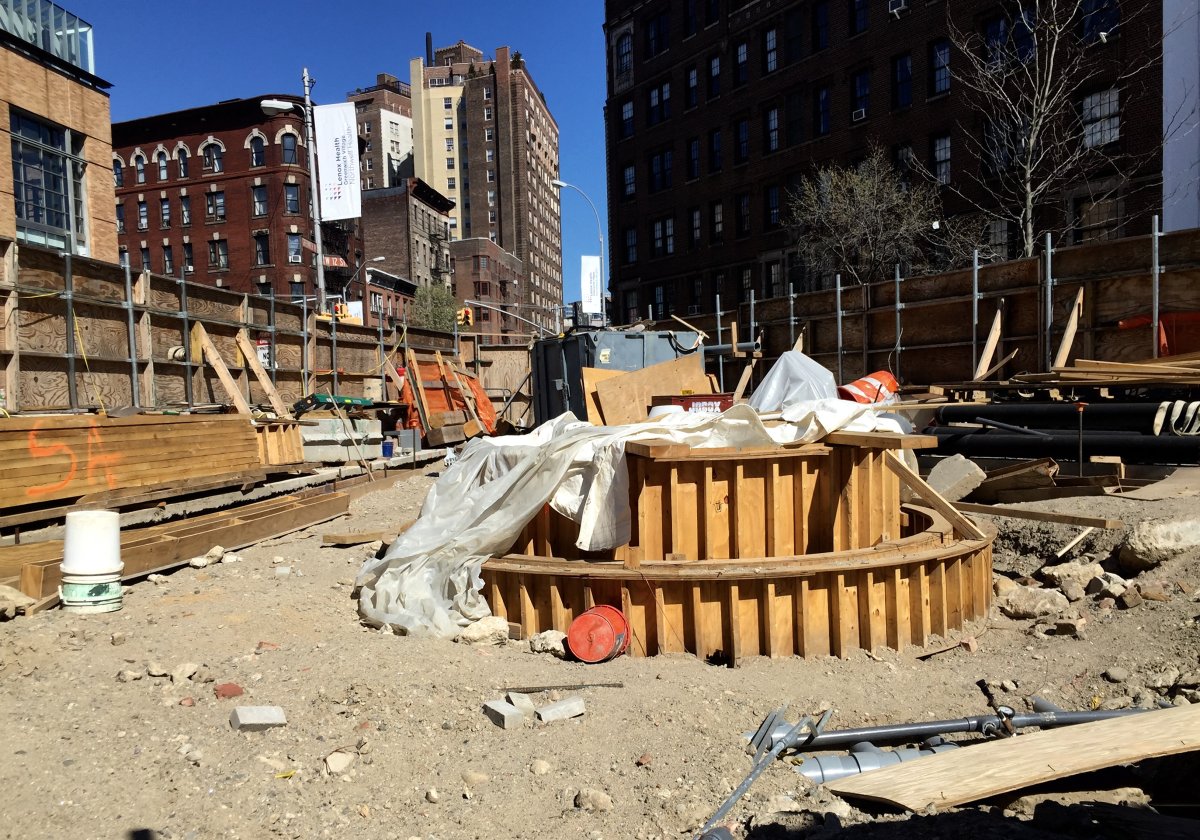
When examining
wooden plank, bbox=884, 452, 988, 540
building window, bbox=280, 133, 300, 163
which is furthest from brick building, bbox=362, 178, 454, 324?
wooden plank, bbox=884, 452, 988, 540

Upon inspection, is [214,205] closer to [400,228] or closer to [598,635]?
[400,228]

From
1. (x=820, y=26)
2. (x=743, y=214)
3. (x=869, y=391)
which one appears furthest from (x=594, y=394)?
(x=820, y=26)

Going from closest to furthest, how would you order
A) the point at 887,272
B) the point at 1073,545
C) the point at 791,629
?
the point at 791,629
the point at 1073,545
the point at 887,272

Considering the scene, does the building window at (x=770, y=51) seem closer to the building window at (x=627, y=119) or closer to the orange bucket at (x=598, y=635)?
the building window at (x=627, y=119)

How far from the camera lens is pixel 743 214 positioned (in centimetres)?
3725

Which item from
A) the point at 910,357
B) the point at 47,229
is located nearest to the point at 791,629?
the point at 910,357

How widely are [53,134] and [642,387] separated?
1759 centimetres

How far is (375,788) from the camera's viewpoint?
396 cm

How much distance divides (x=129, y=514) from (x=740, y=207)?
3241cm

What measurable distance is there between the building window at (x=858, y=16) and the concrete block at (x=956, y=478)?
90.6ft

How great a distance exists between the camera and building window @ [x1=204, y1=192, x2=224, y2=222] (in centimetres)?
5359

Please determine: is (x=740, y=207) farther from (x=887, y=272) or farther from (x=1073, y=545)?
(x=1073, y=545)

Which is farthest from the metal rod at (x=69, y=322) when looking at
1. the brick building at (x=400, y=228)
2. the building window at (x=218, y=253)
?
the brick building at (x=400, y=228)

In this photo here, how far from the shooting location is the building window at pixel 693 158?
3944cm
